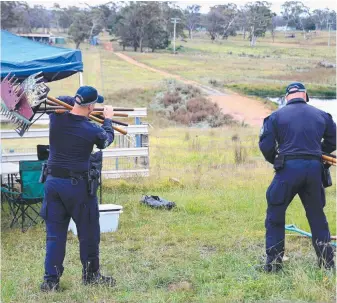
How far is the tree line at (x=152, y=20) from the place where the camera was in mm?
61438

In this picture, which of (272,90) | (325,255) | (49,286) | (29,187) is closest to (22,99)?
(49,286)

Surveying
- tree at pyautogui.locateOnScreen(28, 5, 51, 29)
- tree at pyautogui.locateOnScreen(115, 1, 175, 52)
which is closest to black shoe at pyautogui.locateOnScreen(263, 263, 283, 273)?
tree at pyautogui.locateOnScreen(115, 1, 175, 52)

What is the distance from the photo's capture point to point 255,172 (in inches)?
436

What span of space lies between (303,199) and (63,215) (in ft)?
6.97

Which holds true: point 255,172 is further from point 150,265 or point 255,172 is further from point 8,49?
point 150,265

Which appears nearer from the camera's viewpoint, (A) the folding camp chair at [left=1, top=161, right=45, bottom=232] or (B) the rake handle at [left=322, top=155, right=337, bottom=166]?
(B) the rake handle at [left=322, top=155, right=337, bottom=166]

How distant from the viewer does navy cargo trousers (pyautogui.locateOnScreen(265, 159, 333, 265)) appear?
16.3 ft

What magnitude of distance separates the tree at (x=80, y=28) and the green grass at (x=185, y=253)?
54565 millimetres

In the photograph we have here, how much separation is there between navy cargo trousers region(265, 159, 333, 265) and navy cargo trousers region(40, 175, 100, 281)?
62.5 inches

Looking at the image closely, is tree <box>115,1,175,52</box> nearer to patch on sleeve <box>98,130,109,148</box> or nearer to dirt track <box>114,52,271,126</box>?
dirt track <box>114,52,271,126</box>

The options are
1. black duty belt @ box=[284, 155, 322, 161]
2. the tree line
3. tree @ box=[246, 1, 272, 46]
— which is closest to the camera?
black duty belt @ box=[284, 155, 322, 161]

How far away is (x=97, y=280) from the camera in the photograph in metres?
4.88

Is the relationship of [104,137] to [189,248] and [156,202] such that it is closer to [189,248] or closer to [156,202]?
[189,248]

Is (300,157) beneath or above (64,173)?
above
